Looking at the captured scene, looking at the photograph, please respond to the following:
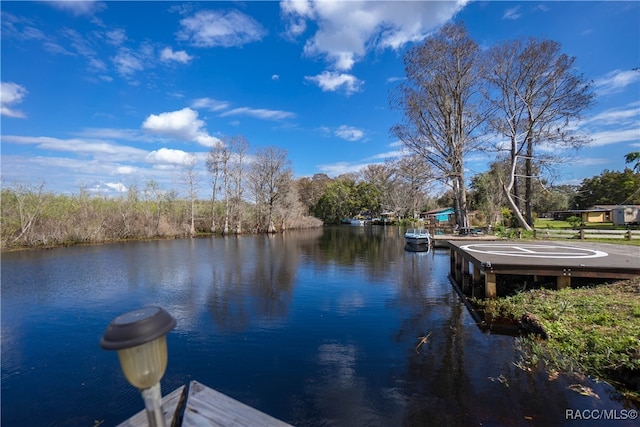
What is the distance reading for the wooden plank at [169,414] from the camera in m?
1.70

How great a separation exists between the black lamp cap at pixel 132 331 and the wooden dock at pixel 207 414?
777mm

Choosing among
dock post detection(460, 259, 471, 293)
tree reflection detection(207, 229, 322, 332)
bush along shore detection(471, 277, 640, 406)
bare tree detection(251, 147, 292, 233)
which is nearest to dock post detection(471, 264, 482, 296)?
dock post detection(460, 259, 471, 293)

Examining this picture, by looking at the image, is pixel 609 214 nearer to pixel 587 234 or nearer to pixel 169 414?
pixel 587 234

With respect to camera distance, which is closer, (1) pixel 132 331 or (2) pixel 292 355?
(1) pixel 132 331

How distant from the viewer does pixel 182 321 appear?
308 inches

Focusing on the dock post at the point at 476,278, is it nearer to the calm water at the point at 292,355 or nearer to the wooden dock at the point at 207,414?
the calm water at the point at 292,355

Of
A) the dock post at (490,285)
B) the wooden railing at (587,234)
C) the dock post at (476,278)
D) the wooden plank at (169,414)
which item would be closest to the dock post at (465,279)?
the dock post at (476,278)

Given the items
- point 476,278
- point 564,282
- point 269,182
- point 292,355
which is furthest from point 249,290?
point 269,182

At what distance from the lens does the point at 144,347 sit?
1.24m

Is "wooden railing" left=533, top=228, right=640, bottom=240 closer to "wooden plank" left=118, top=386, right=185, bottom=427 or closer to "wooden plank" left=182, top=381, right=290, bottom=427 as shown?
"wooden plank" left=182, top=381, right=290, bottom=427

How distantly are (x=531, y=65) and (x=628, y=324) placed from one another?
18.4m

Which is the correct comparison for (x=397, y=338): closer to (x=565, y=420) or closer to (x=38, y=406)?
(x=565, y=420)

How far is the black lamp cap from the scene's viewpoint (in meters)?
1.15

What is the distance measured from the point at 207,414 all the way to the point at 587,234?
1875 centimetres
